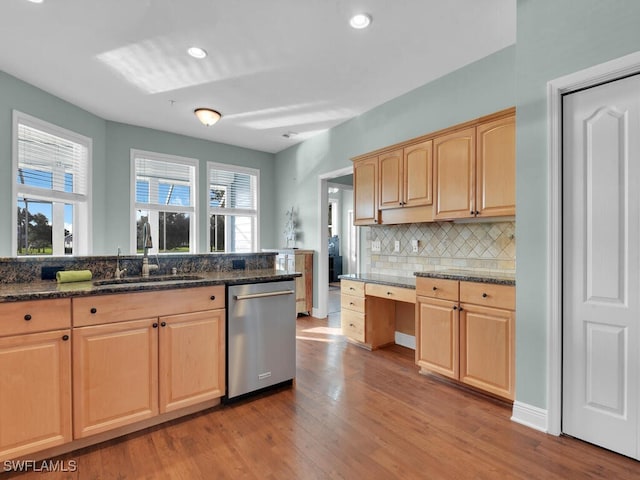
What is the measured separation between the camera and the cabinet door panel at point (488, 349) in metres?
2.35

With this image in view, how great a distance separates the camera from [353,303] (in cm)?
380

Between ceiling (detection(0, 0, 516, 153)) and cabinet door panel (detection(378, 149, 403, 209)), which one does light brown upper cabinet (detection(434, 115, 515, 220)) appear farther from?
ceiling (detection(0, 0, 516, 153))

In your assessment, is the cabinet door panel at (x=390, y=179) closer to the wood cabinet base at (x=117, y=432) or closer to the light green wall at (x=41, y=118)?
the wood cabinet base at (x=117, y=432)

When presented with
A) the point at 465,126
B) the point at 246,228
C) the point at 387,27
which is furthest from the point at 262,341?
the point at 246,228

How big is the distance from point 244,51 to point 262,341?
247cm

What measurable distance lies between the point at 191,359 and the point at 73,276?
36.2 inches

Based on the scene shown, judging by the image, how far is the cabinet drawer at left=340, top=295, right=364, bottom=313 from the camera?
3.69 meters

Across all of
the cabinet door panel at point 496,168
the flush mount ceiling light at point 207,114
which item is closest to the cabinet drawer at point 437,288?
the cabinet door panel at point 496,168

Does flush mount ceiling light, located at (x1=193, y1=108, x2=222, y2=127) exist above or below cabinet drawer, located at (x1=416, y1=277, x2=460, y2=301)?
above

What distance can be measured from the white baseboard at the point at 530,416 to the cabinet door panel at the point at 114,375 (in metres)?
2.37

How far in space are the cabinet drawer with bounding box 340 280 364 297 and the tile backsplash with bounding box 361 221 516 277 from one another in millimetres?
498

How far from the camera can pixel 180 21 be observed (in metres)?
2.49

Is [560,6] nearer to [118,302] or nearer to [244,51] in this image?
[244,51]

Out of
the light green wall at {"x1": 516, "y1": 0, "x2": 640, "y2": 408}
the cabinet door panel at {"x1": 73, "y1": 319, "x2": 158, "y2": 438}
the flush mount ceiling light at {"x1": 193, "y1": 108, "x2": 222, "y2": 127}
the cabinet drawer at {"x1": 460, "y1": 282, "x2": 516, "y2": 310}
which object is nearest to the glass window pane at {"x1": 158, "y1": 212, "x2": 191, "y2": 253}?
the flush mount ceiling light at {"x1": 193, "y1": 108, "x2": 222, "y2": 127}
